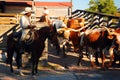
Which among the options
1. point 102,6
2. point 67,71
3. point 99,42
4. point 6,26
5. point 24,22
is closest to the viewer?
point 24,22

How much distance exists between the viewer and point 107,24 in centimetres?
1622

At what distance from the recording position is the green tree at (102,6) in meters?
63.5

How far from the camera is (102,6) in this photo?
6612 centimetres

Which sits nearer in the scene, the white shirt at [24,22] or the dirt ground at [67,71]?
the dirt ground at [67,71]

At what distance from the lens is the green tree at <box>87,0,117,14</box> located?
63.5 meters

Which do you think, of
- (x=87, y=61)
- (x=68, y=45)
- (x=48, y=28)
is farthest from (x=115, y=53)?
(x=68, y=45)

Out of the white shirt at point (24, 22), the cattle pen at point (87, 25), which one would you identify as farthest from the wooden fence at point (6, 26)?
the white shirt at point (24, 22)

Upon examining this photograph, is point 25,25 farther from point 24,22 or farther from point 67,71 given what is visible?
point 67,71

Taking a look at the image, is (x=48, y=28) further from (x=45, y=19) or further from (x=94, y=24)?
(x=94, y=24)

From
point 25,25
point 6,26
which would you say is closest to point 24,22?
point 25,25

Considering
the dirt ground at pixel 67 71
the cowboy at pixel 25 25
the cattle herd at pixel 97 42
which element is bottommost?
the dirt ground at pixel 67 71

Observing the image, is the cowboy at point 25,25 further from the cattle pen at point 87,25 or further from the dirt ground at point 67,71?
the cattle pen at point 87,25

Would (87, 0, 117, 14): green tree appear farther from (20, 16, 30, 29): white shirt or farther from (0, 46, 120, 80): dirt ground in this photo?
(20, 16, 30, 29): white shirt

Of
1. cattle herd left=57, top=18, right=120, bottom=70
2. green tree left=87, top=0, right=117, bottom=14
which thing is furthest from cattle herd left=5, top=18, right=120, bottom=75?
green tree left=87, top=0, right=117, bottom=14
